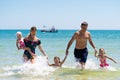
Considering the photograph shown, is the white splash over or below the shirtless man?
below

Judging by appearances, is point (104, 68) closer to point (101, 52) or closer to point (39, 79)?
point (101, 52)

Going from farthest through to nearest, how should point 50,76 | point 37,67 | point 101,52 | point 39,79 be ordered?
point 101,52 → point 37,67 → point 50,76 → point 39,79

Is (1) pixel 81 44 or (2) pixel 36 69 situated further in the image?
(2) pixel 36 69

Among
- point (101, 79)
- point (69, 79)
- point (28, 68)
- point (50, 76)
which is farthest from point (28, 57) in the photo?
point (101, 79)

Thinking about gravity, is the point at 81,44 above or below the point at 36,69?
above

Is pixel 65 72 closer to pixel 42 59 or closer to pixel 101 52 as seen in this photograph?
pixel 42 59

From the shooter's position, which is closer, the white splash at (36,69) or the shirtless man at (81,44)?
the shirtless man at (81,44)

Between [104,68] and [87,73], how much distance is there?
1153mm

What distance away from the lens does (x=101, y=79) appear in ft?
28.3

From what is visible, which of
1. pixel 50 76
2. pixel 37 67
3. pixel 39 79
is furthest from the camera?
pixel 37 67

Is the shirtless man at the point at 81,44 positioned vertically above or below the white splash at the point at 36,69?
above

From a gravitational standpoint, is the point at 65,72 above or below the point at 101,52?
below

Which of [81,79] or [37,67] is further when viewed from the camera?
[37,67]

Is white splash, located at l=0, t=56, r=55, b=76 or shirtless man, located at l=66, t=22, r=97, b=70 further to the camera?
white splash, located at l=0, t=56, r=55, b=76
